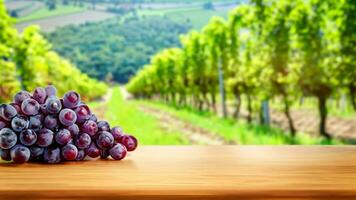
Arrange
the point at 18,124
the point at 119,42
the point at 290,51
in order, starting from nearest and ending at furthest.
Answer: the point at 18,124 < the point at 290,51 < the point at 119,42

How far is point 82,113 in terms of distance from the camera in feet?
2.95

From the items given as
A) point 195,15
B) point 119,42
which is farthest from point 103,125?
point 195,15

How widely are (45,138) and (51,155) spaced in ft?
0.08

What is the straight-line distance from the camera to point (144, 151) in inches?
41.6

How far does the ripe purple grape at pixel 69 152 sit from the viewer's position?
2.83ft

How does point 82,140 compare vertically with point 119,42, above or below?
above

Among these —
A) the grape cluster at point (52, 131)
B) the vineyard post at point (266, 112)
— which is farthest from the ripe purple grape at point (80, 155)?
the vineyard post at point (266, 112)

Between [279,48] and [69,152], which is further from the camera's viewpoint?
[279,48]

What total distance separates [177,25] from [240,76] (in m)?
2.96

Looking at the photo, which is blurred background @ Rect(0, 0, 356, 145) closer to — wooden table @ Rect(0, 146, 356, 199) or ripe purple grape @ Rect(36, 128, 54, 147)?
wooden table @ Rect(0, 146, 356, 199)

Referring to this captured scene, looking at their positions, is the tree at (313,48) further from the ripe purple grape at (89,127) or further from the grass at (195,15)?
the ripe purple grape at (89,127)

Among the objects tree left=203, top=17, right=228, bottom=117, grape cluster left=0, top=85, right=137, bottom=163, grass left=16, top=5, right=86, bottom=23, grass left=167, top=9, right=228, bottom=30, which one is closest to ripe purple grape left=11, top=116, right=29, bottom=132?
grape cluster left=0, top=85, right=137, bottom=163

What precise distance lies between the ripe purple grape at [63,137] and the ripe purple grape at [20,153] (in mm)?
42

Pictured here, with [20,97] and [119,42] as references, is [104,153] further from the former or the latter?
[119,42]
